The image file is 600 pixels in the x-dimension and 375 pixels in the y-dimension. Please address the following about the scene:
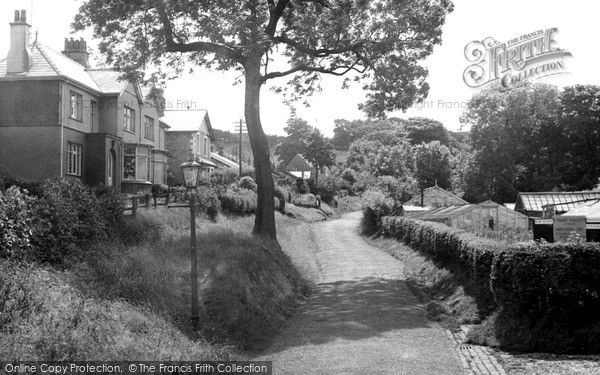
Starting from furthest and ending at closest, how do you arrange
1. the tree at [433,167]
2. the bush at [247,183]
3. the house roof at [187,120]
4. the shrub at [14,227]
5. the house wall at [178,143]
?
the tree at [433,167] < the house roof at [187,120] < the house wall at [178,143] < the bush at [247,183] < the shrub at [14,227]

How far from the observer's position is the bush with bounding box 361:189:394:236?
53.3 m

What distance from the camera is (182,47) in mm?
24109

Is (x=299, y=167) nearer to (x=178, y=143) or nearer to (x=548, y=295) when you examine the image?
(x=178, y=143)

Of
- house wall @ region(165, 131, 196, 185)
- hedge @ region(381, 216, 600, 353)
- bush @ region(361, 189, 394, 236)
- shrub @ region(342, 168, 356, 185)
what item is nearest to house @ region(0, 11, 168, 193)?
house wall @ region(165, 131, 196, 185)

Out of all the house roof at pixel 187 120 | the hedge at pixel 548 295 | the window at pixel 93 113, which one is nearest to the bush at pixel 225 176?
the house roof at pixel 187 120

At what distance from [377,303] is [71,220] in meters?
8.73

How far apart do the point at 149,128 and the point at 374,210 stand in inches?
773

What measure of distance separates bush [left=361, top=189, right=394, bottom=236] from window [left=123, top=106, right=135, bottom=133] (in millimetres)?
20862

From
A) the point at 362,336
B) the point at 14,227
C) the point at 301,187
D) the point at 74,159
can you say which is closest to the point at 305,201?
the point at 301,187

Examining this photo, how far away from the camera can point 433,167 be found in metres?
65.2

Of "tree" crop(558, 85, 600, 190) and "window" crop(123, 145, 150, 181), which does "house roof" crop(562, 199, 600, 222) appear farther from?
"tree" crop(558, 85, 600, 190)

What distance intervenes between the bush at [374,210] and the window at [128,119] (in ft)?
68.4

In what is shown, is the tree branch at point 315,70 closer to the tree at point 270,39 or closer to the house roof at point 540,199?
the tree at point 270,39

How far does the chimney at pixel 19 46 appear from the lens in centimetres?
3278
